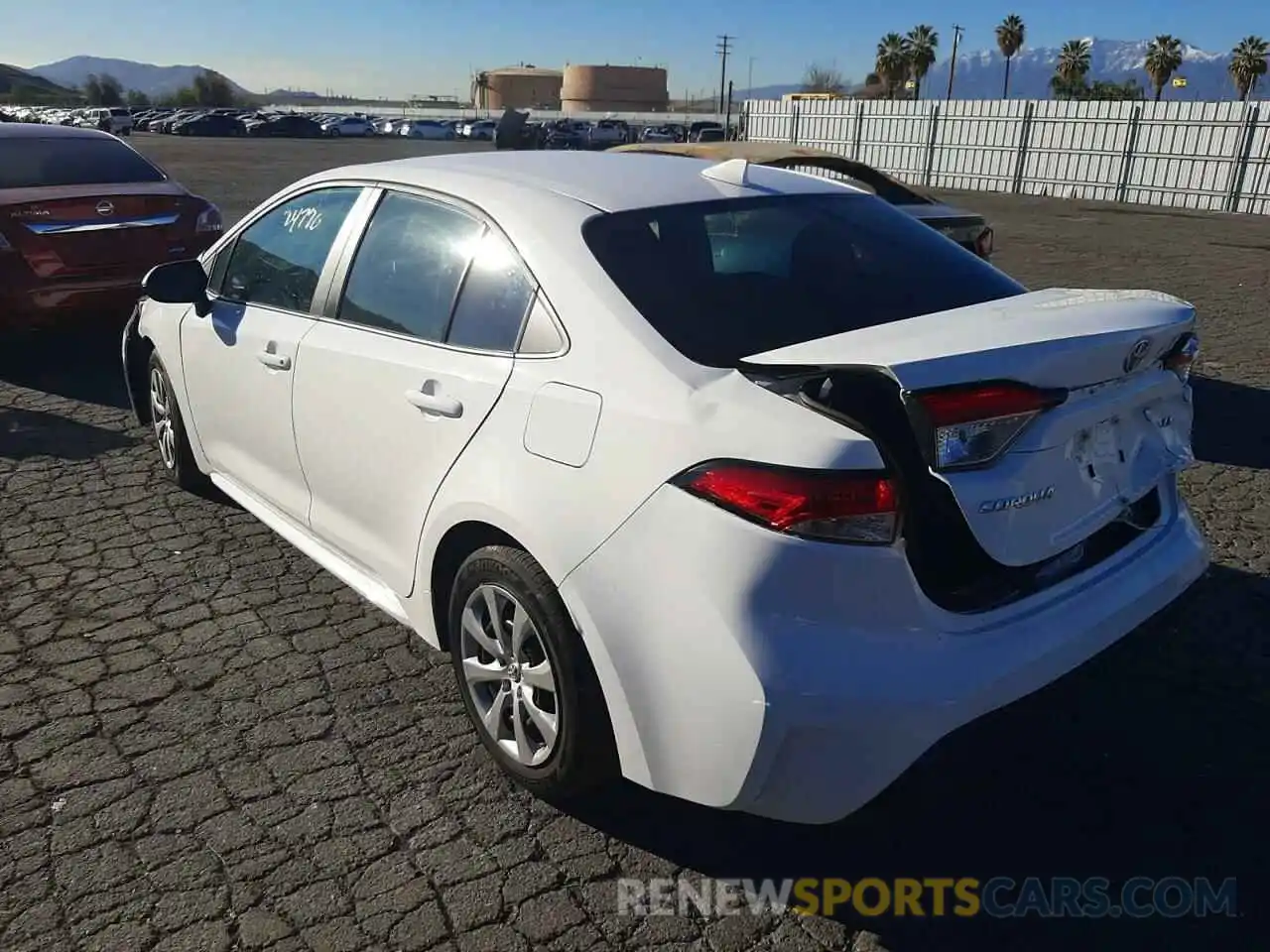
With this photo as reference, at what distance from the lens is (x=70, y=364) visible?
7449 mm

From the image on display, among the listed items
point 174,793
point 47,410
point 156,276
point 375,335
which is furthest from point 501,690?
point 47,410

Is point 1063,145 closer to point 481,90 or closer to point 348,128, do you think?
point 348,128

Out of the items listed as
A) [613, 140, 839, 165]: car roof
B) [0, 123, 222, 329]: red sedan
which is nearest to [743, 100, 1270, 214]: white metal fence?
[613, 140, 839, 165]: car roof

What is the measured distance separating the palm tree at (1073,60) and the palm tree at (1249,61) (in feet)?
42.7

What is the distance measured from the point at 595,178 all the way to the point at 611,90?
134 meters

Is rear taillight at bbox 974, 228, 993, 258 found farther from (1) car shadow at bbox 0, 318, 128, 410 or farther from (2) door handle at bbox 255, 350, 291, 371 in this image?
(1) car shadow at bbox 0, 318, 128, 410

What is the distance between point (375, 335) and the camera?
3.17m

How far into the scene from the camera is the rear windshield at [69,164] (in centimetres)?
729

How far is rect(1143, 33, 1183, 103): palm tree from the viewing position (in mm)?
56531

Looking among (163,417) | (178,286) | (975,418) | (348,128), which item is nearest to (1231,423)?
(975,418)

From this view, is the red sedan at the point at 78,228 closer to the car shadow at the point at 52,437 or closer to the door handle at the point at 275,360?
the car shadow at the point at 52,437

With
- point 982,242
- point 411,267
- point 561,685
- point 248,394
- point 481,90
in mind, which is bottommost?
point 561,685

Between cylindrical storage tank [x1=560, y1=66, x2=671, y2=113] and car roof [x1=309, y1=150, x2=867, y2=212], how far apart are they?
5014 inches

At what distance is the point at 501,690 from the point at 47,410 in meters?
4.93
